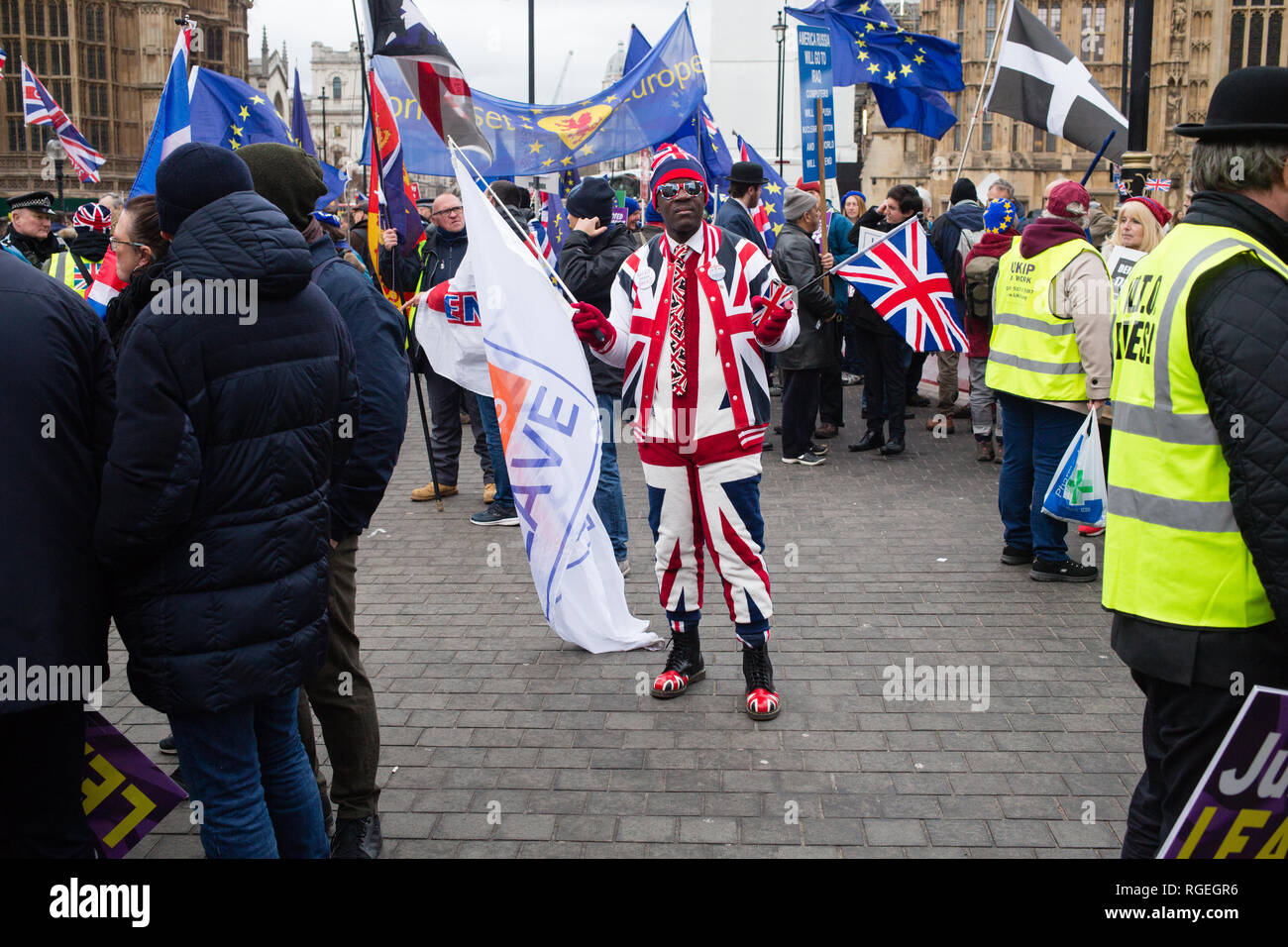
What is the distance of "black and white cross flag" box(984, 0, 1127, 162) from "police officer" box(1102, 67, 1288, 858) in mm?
6556

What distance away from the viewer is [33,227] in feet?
28.2

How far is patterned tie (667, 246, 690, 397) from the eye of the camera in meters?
4.88

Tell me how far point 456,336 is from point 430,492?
215 centimetres

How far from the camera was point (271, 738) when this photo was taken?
10.7 feet

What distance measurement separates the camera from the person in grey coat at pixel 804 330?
9617mm

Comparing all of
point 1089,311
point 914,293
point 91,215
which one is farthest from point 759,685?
point 91,215

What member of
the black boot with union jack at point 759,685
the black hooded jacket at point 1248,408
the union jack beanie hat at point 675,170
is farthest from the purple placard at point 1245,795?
the union jack beanie hat at point 675,170

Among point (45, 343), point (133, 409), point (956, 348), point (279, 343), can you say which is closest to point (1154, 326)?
point (279, 343)

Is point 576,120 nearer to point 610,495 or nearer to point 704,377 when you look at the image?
point 610,495

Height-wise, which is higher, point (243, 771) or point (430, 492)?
point (243, 771)

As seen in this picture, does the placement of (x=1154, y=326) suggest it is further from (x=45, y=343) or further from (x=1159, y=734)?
(x=45, y=343)

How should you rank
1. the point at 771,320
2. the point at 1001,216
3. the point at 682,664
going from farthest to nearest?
1. the point at 1001,216
2. the point at 682,664
3. the point at 771,320

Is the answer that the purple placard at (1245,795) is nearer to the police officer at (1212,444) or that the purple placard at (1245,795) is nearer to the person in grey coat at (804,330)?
the police officer at (1212,444)

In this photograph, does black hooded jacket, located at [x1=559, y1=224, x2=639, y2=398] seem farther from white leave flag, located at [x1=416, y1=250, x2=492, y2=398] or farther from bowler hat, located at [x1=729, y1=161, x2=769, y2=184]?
bowler hat, located at [x1=729, y1=161, x2=769, y2=184]
